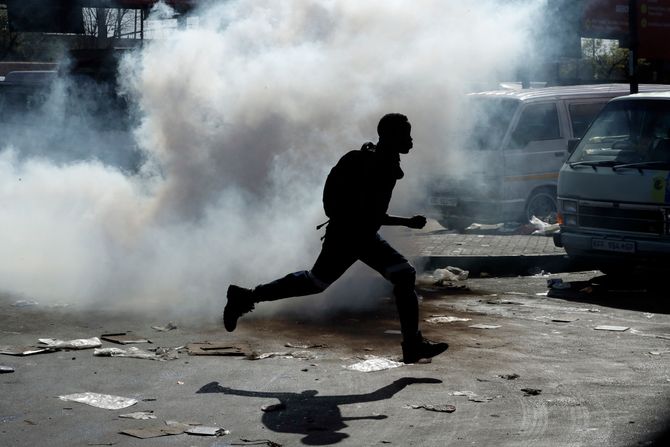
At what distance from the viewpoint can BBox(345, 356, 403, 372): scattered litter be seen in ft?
20.6

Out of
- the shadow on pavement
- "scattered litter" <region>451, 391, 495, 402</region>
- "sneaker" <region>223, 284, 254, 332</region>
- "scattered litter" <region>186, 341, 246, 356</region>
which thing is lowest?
the shadow on pavement

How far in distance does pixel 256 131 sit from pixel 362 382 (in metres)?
3.49

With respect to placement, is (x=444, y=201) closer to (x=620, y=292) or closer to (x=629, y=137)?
(x=629, y=137)

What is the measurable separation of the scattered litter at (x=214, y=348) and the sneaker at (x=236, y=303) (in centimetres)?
19

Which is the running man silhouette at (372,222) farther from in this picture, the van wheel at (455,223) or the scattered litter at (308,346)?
the van wheel at (455,223)

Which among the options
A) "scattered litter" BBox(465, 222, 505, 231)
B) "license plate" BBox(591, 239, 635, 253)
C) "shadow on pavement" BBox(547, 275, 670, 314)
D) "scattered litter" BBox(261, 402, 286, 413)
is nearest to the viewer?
"scattered litter" BBox(261, 402, 286, 413)

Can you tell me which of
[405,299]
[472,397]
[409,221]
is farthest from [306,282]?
[472,397]

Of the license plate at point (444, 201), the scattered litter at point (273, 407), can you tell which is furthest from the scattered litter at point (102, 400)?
the license plate at point (444, 201)

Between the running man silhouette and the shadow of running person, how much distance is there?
18.1 inches

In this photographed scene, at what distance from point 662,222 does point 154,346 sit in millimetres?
4889

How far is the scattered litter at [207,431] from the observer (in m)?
4.94

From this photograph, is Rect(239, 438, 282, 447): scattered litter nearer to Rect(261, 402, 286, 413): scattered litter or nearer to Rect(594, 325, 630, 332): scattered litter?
Rect(261, 402, 286, 413): scattered litter

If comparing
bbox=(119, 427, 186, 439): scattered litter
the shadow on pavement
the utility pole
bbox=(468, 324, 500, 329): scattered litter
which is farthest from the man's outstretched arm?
the utility pole

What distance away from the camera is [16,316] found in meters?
8.02
